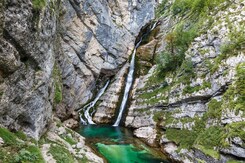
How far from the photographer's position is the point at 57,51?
35375 millimetres

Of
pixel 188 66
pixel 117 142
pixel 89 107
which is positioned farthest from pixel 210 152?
pixel 89 107

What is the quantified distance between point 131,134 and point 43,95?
15.6 metres

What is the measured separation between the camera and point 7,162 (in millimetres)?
13641

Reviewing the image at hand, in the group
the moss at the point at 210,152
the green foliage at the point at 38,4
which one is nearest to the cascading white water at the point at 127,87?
the moss at the point at 210,152

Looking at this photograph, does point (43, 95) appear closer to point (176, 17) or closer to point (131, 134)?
point (131, 134)

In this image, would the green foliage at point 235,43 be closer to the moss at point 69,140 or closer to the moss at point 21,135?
the moss at point 69,140

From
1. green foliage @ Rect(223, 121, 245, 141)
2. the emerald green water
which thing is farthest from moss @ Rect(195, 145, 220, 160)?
the emerald green water

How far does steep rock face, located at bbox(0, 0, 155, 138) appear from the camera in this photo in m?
19.1

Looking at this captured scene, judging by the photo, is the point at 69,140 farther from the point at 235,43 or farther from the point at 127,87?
the point at 235,43

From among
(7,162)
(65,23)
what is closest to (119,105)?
(65,23)

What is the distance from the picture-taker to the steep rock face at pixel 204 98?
82.7 feet

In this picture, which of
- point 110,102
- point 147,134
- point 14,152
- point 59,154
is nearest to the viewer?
point 14,152

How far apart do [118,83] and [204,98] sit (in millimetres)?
18991

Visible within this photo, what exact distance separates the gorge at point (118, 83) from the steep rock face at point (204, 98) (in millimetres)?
139
